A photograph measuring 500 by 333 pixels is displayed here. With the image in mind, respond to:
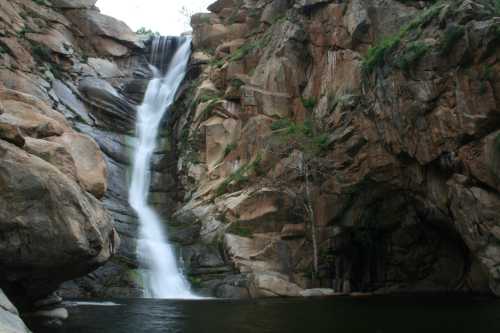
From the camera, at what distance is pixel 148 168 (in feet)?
120

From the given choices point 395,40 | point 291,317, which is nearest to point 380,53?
point 395,40

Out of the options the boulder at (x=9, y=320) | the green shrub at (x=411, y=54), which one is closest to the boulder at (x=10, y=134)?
the boulder at (x=9, y=320)

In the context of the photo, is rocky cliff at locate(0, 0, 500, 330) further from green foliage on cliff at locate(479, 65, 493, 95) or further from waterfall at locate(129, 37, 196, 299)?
waterfall at locate(129, 37, 196, 299)

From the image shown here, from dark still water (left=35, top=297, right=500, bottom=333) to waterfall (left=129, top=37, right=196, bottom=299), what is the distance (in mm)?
5497

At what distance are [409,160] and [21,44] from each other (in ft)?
104

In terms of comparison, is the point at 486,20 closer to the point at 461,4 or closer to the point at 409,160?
the point at 461,4

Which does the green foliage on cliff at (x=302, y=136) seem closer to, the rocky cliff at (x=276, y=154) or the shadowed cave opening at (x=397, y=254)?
the rocky cliff at (x=276, y=154)

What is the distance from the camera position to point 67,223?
11.6 m

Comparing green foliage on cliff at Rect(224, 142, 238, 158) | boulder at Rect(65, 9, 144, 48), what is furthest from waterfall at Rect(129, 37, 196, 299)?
green foliage on cliff at Rect(224, 142, 238, 158)

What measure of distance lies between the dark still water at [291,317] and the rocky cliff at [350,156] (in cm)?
482

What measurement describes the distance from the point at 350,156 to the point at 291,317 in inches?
585

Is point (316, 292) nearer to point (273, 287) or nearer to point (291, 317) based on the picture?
point (273, 287)

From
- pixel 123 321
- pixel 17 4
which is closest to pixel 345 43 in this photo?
pixel 123 321

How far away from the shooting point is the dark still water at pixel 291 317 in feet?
41.4
